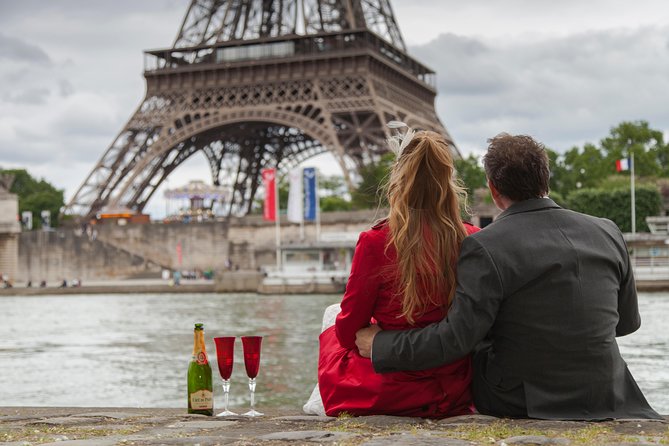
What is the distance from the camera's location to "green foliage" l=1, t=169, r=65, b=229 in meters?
84.1

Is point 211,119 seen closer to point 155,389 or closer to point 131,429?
point 155,389

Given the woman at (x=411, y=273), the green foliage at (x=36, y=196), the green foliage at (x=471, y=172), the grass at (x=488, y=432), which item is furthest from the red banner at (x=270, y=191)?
Result: the grass at (x=488, y=432)

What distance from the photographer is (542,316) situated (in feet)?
14.4

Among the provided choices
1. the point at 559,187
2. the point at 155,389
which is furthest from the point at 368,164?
the point at 155,389

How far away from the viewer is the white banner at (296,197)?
160ft

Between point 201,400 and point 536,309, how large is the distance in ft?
6.73

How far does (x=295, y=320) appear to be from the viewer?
2602 cm

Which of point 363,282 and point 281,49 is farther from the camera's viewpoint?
point 281,49

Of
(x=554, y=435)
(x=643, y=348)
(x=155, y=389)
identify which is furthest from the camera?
(x=643, y=348)

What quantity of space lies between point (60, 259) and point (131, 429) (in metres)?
57.4

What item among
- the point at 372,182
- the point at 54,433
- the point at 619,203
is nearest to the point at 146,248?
the point at 372,182

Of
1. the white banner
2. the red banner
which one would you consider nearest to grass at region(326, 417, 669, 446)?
the white banner

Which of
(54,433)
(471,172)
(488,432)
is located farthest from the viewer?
(471,172)

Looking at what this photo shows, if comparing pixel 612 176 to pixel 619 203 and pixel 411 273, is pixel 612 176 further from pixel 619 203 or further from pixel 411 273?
pixel 411 273
